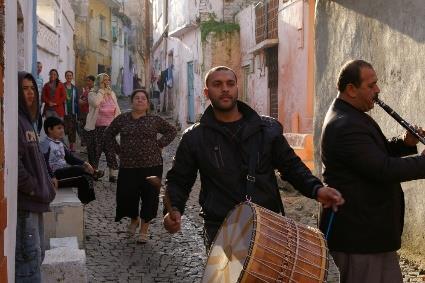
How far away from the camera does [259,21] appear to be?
1557cm

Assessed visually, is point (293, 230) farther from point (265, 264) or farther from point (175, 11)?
point (175, 11)

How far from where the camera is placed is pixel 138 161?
715 cm

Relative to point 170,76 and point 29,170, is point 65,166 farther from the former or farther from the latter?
point 170,76

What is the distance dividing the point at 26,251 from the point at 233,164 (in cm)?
147

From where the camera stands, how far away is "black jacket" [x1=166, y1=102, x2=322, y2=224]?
3.53m

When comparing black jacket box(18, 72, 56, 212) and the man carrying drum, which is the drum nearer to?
the man carrying drum

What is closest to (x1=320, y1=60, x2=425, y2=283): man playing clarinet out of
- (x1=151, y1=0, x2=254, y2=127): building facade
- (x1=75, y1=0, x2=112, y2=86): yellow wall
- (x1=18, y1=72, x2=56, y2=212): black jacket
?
(x1=18, y1=72, x2=56, y2=212): black jacket

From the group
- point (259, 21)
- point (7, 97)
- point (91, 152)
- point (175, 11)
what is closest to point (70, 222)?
point (7, 97)

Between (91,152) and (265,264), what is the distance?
862 cm

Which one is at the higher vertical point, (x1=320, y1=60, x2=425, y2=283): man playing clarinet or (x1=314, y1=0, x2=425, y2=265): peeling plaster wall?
(x1=314, y1=0, x2=425, y2=265): peeling plaster wall

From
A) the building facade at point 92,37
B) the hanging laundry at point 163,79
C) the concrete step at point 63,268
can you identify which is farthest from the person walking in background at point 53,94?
the building facade at point 92,37

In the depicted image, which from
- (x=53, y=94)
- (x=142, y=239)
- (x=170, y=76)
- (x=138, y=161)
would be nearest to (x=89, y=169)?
(x=138, y=161)

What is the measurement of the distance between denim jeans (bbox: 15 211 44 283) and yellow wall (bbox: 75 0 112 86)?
24.7 m

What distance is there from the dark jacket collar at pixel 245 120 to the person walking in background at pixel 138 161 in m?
3.51
